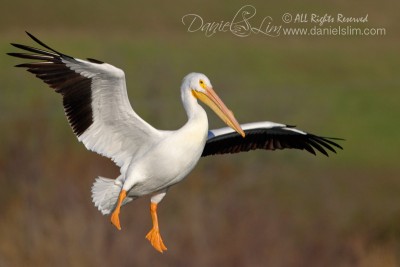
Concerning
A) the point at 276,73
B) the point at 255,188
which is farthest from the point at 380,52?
the point at 255,188

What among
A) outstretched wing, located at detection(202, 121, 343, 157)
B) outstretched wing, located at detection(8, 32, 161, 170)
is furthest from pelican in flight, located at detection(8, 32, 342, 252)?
outstretched wing, located at detection(202, 121, 343, 157)

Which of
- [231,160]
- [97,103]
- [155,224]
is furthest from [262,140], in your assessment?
[231,160]

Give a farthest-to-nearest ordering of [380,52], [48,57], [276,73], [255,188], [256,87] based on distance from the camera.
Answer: [380,52] < [276,73] < [256,87] < [255,188] < [48,57]

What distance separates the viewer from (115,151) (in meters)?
9.33

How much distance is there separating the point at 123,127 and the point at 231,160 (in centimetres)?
985

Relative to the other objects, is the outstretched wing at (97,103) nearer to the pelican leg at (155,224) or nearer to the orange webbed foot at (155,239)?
the pelican leg at (155,224)

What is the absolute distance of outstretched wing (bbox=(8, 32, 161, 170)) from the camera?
872 cm

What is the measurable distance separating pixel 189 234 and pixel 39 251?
178 centimetres

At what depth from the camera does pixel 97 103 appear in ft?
29.5

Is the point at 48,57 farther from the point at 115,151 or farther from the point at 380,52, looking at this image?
the point at 380,52

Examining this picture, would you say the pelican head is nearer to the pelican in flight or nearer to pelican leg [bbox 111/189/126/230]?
the pelican in flight

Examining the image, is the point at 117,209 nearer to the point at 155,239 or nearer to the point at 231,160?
the point at 155,239

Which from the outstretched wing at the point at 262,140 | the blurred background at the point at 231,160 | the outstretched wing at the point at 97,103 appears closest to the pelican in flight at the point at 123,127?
the outstretched wing at the point at 97,103

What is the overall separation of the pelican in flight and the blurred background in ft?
19.0
